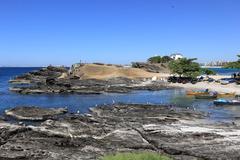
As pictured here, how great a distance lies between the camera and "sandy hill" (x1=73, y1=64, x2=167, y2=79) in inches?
5817

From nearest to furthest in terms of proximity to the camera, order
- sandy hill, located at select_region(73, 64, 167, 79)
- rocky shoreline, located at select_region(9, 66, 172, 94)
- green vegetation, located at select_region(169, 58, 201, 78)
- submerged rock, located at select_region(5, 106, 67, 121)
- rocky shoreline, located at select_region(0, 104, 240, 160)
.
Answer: rocky shoreline, located at select_region(0, 104, 240, 160) < submerged rock, located at select_region(5, 106, 67, 121) < rocky shoreline, located at select_region(9, 66, 172, 94) < green vegetation, located at select_region(169, 58, 201, 78) < sandy hill, located at select_region(73, 64, 167, 79)

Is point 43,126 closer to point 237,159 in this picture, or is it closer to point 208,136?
point 208,136

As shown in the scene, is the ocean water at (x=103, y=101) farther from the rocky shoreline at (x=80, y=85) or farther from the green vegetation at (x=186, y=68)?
the green vegetation at (x=186, y=68)

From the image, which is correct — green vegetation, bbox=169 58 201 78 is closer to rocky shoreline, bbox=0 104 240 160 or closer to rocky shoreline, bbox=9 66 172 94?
rocky shoreline, bbox=9 66 172 94

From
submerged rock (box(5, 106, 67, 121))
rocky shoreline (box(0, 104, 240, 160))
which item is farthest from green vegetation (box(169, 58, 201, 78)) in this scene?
rocky shoreline (box(0, 104, 240, 160))

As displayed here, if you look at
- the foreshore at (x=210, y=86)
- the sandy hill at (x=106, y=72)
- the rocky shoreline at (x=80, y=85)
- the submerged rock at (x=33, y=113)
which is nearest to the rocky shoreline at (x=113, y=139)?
the submerged rock at (x=33, y=113)

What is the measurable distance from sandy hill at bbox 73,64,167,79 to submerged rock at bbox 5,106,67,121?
7969 cm

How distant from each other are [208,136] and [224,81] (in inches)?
3066

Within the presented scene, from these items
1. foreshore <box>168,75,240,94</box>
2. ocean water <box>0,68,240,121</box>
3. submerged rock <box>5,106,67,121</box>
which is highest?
foreshore <box>168,75,240,94</box>

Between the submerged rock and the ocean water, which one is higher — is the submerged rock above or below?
above

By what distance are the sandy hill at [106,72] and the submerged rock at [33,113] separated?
79.7 m

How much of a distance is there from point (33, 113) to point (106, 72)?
8998 cm

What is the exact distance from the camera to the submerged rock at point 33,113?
59031mm

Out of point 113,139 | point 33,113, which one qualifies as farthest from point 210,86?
point 113,139
